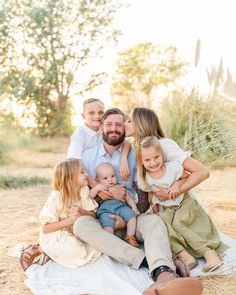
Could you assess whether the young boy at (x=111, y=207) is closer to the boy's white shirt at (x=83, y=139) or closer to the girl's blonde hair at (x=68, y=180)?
the girl's blonde hair at (x=68, y=180)

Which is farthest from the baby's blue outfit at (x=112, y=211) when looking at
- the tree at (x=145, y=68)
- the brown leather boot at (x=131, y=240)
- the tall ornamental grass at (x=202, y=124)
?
the tree at (x=145, y=68)

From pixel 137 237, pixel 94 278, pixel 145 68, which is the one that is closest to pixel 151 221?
pixel 137 237

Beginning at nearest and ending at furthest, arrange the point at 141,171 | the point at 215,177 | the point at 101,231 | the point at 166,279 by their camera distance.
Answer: the point at 166,279
the point at 101,231
the point at 141,171
the point at 215,177

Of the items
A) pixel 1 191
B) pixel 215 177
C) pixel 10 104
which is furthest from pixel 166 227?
pixel 10 104

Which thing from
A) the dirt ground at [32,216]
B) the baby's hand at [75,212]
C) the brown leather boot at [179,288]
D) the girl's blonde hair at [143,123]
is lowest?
the dirt ground at [32,216]

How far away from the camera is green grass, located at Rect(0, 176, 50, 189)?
23.5 feet

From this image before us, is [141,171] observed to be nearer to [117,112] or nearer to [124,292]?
[117,112]

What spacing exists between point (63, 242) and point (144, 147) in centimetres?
74

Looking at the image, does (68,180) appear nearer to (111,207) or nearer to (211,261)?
(111,207)

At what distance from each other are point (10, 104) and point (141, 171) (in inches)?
373

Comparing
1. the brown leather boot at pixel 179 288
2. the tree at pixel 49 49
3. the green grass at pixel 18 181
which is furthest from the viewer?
the tree at pixel 49 49

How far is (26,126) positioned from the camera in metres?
12.5

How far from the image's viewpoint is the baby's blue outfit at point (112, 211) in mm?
3141

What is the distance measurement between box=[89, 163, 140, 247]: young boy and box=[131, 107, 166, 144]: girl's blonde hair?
282 mm
